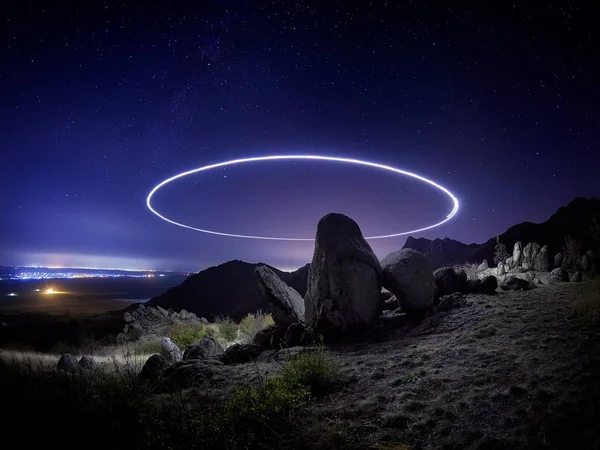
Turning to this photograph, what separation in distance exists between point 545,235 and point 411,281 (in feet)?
122

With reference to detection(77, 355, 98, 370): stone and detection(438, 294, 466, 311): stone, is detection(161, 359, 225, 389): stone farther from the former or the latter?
detection(438, 294, 466, 311): stone

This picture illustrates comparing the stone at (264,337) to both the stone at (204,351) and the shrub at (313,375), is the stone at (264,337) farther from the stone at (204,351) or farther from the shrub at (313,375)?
the shrub at (313,375)

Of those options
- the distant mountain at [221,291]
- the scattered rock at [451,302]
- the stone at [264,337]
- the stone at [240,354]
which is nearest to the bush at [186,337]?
the stone at [264,337]

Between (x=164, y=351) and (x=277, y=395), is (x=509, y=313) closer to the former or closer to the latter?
(x=277, y=395)

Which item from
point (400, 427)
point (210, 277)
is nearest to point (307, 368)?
point (400, 427)

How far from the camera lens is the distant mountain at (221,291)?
A: 5728 centimetres

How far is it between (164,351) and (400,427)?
12.7 metres

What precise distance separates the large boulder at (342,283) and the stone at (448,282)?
3.45 m

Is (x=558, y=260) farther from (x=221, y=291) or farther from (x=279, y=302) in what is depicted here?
(x=221, y=291)

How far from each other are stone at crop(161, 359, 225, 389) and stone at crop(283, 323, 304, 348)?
2.79m

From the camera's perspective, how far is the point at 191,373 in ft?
30.7

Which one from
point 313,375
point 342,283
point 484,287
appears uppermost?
point 342,283

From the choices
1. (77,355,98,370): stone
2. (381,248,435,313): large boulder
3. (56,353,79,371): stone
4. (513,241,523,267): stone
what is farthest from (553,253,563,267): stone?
(56,353,79,371): stone

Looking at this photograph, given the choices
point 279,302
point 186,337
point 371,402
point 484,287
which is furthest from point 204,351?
point 484,287
